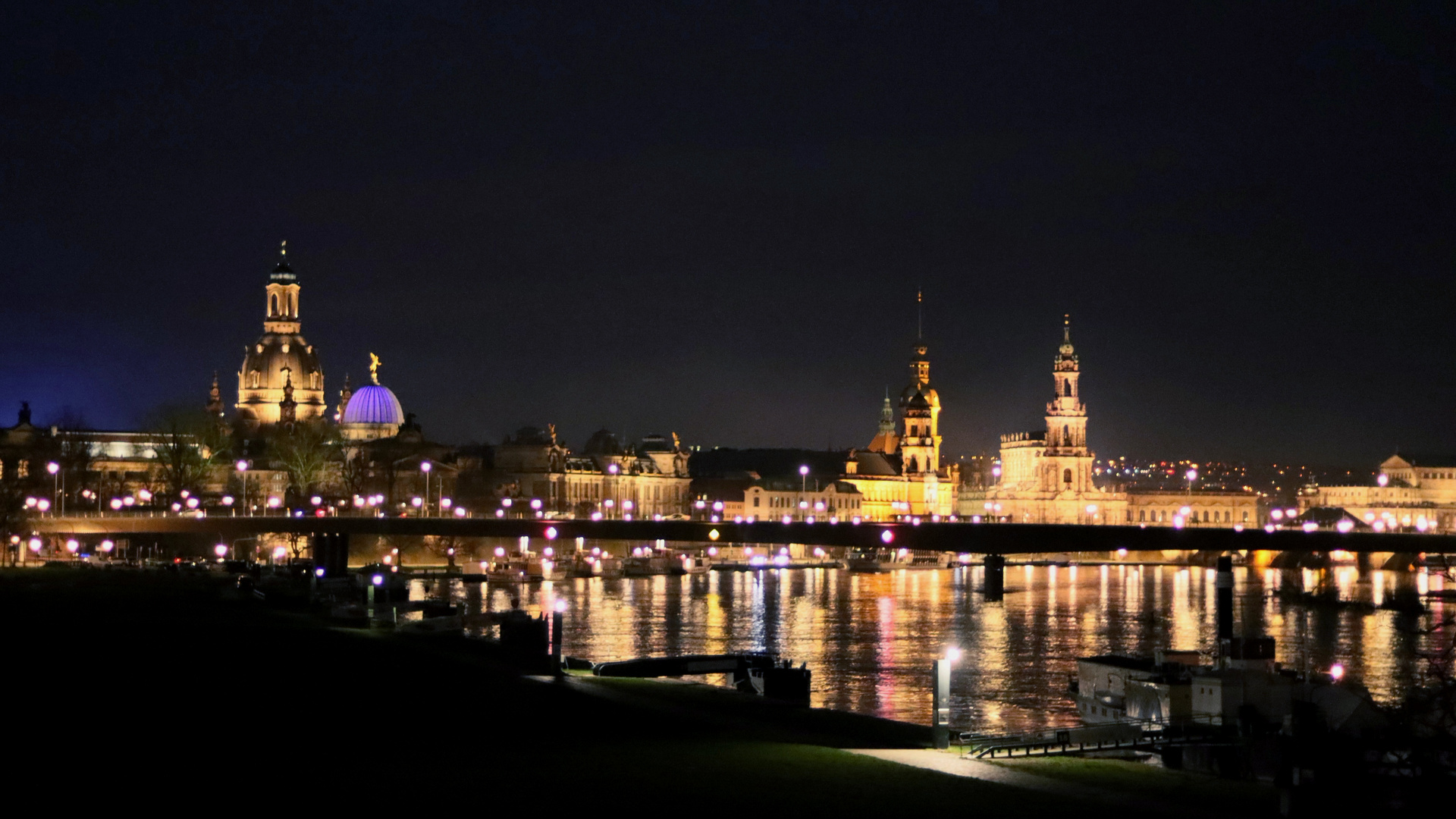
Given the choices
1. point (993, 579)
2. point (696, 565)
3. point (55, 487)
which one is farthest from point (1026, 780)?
point (696, 565)

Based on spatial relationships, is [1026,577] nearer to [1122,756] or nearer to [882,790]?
[1122,756]

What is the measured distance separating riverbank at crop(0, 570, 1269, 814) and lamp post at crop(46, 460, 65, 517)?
298 ft

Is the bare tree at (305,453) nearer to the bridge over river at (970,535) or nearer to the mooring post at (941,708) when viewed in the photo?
the bridge over river at (970,535)

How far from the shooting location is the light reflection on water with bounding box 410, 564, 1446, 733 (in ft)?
196

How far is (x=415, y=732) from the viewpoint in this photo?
33375 millimetres

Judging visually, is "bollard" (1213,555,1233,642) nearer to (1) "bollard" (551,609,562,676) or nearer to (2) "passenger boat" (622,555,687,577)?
(1) "bollard" (551,609,562,676)

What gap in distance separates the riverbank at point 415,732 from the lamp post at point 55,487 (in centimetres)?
9081

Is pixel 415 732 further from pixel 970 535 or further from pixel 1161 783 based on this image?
pixel 970 535

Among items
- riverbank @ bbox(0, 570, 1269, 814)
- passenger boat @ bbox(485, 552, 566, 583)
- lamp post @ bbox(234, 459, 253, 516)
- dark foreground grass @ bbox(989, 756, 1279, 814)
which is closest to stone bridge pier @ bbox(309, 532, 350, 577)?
passenger boat @ bbox(485, 552, 566, 583)

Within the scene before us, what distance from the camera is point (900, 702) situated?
5491 cm

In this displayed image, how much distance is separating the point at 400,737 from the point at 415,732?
2.90ft

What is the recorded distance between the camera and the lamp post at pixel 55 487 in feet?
459

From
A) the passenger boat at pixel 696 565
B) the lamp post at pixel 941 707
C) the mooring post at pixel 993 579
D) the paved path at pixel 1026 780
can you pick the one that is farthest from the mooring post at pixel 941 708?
the passenger boat at pixel 696 565

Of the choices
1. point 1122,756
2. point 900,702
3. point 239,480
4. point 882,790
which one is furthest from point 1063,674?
point 239,480
